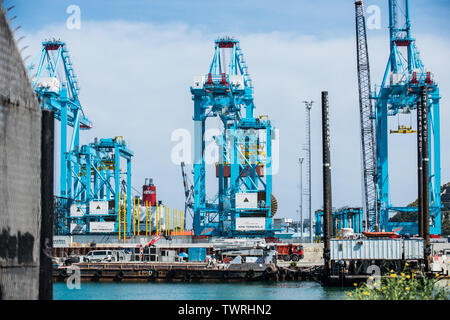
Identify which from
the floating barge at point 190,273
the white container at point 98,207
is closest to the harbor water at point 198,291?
the floating barge at point 190,273

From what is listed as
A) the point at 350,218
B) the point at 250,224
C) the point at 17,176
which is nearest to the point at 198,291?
the point at 17,176

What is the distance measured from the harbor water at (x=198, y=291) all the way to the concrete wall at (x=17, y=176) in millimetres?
27769

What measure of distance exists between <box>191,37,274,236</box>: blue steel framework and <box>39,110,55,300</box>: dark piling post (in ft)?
211

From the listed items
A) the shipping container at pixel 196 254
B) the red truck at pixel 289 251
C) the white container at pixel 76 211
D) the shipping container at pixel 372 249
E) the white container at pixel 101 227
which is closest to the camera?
the shipping container at pixel 372 249

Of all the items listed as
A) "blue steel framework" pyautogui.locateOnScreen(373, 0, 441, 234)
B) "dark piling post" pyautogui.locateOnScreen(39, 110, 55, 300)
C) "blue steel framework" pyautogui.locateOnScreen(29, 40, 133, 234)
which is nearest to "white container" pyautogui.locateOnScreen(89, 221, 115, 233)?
"blue steel framework" pyautogui.locateOnScreen(29, 40, 133, 234)

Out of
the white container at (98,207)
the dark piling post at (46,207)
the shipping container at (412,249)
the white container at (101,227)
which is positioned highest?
the white container at (98,207)

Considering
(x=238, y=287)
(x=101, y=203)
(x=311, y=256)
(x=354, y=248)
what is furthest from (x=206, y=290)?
(x=101, y=203)

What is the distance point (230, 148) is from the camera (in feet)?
260

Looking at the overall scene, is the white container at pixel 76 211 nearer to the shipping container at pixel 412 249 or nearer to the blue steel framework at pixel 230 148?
the blue steel framework at pixel 230 148

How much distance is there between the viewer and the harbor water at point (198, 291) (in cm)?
3850

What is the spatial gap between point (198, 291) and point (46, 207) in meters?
34.1

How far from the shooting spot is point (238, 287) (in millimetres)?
45906

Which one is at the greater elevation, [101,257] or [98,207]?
[98,207]

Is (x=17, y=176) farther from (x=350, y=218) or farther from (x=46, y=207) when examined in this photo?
(x=350, y=218)
